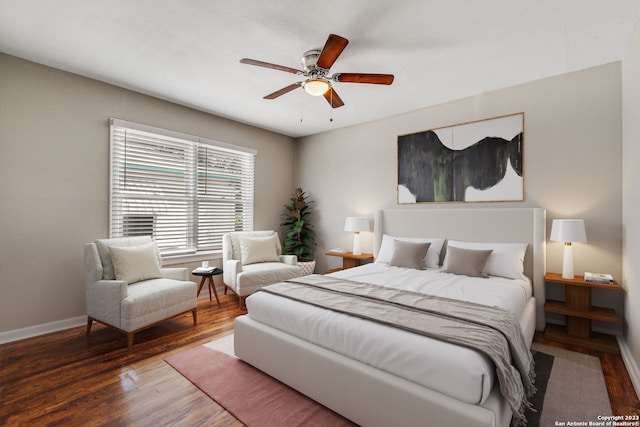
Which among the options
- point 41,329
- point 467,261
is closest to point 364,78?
point 467,261

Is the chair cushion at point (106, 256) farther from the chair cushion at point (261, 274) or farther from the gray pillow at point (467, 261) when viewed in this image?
the gray pillow at point (467, 261)

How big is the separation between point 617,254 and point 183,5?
14.4 ft

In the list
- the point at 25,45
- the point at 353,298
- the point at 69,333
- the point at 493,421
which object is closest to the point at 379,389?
Answer: the point at 493,421

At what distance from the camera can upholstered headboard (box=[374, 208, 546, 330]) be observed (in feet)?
10.2

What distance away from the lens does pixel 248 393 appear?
2.01 metres

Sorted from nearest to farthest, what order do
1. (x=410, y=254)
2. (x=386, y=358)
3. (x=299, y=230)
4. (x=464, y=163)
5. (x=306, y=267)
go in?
(x=386, y=358), (x=410, y=254), (x=464, y=163), (x=306, y=267), (x=299, y=230)

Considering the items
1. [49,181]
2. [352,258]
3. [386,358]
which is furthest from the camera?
[352,258]

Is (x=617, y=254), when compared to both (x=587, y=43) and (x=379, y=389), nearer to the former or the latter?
(x=587, y=43)

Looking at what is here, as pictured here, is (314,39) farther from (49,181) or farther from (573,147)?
(49,181)

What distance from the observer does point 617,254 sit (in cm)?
286

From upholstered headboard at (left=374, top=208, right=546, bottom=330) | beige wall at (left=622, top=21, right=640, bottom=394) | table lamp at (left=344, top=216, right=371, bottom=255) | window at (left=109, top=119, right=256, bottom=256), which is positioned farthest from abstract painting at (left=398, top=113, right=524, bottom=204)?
window at (left=109, top=119, right=256, bottom=256)

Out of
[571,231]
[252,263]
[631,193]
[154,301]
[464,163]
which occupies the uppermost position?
[464,163]

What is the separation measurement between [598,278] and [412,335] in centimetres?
232

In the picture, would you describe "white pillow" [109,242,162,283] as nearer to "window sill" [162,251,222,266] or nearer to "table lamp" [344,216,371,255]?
"window sill" [162,251,222,266]
